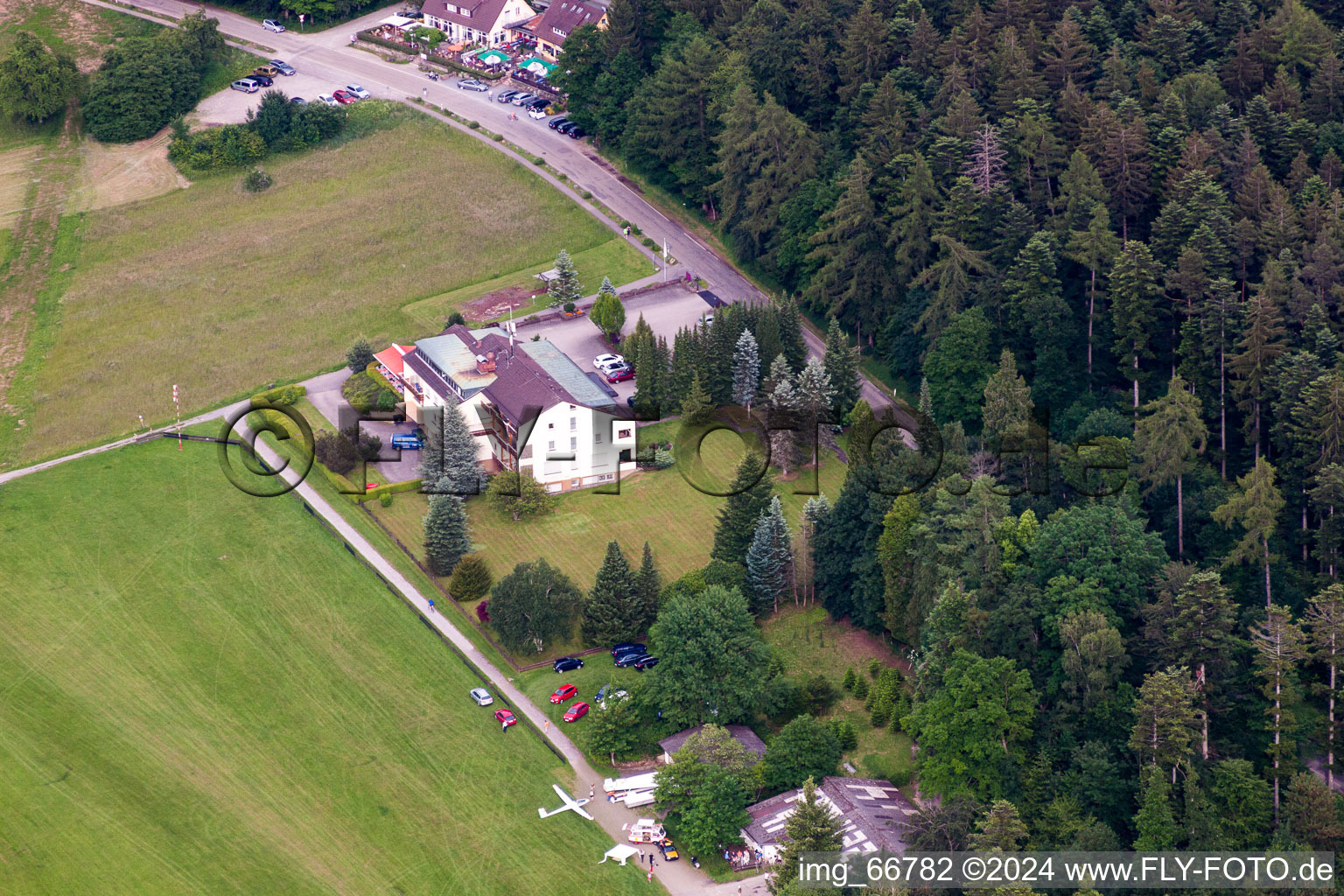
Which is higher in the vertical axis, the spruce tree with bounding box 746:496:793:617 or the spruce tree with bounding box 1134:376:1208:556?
the spruce tree with bounding box 1134:376:1208:556

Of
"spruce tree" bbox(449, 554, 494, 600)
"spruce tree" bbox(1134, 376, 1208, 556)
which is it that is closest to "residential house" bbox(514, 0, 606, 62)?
"spruce tree" bbox(449, 554, 494, 600)

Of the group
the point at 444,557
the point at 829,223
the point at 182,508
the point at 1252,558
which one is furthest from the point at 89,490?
the point at 1252,558

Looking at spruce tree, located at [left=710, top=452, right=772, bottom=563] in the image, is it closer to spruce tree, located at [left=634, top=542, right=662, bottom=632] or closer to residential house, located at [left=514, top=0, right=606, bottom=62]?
spruce tree, located at [left=634, top=542, right=662, bottom=632]

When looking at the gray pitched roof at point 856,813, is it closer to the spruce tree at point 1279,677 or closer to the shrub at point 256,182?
the spruce tree at point 1279,677

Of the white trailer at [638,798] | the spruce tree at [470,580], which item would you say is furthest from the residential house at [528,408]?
the white trailer at [638,798]

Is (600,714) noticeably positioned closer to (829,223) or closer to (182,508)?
(182,508)

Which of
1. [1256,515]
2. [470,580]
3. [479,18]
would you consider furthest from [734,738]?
[479,18]
